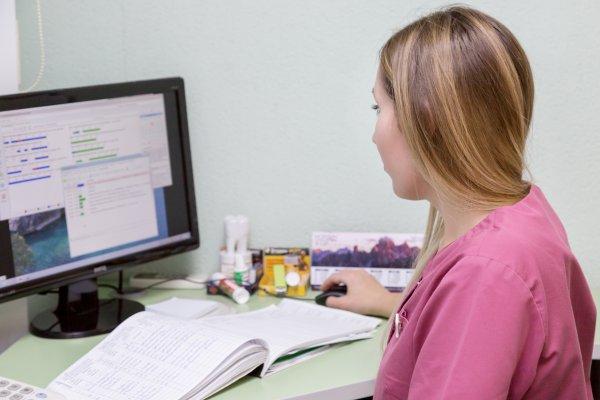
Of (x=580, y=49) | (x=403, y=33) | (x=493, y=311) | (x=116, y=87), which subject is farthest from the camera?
(x=580, y=49)

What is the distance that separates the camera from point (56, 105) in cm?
138

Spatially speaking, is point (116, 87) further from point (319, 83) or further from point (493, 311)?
point (493, 311)

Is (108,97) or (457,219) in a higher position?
(108,97)

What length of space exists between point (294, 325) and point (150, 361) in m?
0.29

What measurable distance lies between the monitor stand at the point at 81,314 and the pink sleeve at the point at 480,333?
2.37 feet

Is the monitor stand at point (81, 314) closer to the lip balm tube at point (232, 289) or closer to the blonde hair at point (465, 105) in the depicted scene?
the lip balm tube at point (232, 289)

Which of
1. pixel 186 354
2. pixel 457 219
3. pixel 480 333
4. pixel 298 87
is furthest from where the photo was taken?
pixel 298 87

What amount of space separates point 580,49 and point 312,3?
0.54m

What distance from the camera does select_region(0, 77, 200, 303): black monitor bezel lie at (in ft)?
4.39

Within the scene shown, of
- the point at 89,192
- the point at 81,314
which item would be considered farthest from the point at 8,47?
the point at 81,314

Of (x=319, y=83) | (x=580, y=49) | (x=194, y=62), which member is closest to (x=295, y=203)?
(x=319, y=83)

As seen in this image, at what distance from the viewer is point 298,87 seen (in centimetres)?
164

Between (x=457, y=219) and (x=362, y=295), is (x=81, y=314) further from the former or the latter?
(x=457, y=219)

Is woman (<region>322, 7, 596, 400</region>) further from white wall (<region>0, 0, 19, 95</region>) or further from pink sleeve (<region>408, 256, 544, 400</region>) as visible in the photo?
white wall (<region>0, 0, 19, 95</region>)
